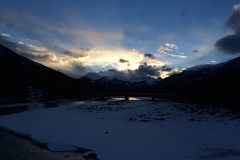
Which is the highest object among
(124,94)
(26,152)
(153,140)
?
(124,94)

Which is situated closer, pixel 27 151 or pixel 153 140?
pixel 27 151

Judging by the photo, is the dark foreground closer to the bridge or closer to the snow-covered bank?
the snow-covered bank

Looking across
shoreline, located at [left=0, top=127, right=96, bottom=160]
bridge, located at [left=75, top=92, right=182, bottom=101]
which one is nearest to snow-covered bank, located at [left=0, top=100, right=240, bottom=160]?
shoreline, located at [left=0, top=127, right=96, bottom=160]

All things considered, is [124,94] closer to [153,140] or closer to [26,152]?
[153,140]

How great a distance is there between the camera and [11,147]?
2672cm

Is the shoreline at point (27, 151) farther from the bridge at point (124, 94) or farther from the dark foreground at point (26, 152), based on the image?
the bridge at point (124, 94)

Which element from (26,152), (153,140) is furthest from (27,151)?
(153,140)

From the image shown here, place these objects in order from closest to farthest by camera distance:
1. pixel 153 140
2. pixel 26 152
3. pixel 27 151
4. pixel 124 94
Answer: pixel 26 152 < pixel 27 151 < pixel 153 140 < pixel 124 94

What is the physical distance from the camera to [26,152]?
974 inches

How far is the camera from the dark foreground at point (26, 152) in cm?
2272

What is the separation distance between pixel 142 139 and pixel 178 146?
12.6ft

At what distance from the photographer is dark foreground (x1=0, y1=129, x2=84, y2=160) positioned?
2272cm

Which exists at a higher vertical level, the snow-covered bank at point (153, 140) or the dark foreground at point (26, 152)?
the snow-covered bank at point (153, 140)

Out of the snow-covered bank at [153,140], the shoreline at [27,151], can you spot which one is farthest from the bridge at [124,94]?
the shoreline at [27,151]
